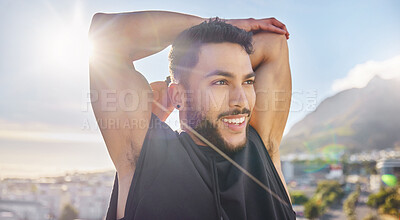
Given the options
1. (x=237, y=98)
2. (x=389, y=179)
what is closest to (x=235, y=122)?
(x=237, y=98)

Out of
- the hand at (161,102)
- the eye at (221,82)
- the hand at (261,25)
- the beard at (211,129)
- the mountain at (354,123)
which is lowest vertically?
the mountain at (354,123)

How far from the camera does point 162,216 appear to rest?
3.43 ft

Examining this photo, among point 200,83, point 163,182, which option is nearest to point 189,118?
point 200,83

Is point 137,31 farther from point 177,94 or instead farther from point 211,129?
point 211,129

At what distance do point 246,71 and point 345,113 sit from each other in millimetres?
167001

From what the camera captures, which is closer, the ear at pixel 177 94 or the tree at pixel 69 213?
the ear at pixel 177 94

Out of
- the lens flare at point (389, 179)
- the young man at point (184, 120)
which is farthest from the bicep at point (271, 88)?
the lens flare at point (389, 179)

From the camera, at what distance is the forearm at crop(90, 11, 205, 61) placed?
1.21m

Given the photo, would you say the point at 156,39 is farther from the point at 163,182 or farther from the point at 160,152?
the point at 163,182

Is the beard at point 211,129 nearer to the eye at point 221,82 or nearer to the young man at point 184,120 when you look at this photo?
the young man at point 184,120

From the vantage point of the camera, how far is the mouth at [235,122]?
3.87 feet

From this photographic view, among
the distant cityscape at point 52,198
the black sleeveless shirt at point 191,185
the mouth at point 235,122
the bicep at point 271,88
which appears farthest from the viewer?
the distant cityscape at point 52,198

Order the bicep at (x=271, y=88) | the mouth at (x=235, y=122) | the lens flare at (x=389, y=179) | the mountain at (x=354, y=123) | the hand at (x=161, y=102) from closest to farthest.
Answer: the mouth at (x=235, y=122)
the hand at (x=161, y=102)
the bicep at (x=271, y=88)
the lens flare at (x=389, y=179)
the mountain at (x=354, y=123)

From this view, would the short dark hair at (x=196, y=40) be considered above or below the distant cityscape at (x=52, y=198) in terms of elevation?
above
